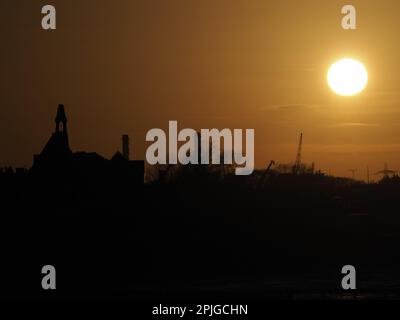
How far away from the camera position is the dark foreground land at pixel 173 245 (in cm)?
10994

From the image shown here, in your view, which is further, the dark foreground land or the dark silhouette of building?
the dark silhouette of building

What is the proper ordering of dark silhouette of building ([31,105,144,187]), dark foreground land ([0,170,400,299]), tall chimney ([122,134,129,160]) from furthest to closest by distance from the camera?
tall chimney ([122,134,129,160]), dark silhouette of building ([31,105,144,187]), dark foreground land ([0,170,400,299])

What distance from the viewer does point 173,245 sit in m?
136

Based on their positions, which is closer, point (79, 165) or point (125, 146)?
point (79, 165)

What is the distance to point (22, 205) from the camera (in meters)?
131

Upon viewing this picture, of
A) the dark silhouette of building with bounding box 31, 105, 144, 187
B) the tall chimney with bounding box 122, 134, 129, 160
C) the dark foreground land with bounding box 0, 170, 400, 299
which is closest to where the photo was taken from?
the dark foreground land with bounding box 0, 170, 400, 299

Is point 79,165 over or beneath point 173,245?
over

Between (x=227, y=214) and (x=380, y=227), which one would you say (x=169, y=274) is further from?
(x=380, y=227)

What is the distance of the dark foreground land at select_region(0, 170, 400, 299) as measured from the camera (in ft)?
361

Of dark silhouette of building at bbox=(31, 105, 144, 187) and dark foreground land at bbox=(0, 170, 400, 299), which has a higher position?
dark silhouette of building at bbox=(31, 105, 144, 187)

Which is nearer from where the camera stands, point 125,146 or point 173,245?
point 173,245

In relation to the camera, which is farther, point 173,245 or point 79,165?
point 173,245

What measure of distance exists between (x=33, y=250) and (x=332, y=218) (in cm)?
7430

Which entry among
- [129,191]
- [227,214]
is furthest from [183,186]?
[129,191]
